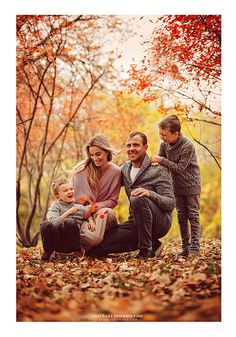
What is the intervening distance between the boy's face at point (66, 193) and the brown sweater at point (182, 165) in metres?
1.10

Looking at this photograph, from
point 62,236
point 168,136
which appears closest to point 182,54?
point 168,136

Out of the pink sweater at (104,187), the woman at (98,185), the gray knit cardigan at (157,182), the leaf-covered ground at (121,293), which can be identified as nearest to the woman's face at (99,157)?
the woman at (98,185)

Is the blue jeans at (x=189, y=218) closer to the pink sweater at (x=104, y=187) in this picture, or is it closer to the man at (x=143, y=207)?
the man at (x=143, y=207)

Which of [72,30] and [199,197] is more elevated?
[72,30]

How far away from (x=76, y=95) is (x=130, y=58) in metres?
0.80

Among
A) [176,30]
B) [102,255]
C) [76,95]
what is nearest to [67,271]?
[102,255]

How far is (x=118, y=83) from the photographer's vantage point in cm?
589

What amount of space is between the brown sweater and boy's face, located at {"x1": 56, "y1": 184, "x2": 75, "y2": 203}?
1.10 meters

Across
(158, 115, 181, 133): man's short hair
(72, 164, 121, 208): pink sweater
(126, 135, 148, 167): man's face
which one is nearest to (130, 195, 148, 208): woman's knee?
(72, 164, 121, 208): pink sweater

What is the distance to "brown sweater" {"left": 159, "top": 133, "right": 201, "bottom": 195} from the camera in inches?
222

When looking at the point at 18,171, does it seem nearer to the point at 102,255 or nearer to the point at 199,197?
the point at 102,255

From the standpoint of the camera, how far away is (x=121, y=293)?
504 centimetres

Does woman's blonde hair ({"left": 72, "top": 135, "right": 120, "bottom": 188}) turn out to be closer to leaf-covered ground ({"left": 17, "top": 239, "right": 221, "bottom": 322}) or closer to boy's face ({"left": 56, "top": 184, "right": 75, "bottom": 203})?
boy's face ({"left": 56, "top": 184, "right": 75, "bottom": 203})

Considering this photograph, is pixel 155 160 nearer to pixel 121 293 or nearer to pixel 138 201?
pixel 138 201
